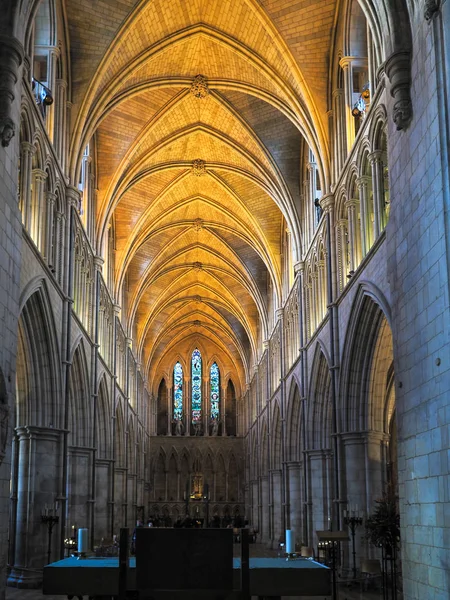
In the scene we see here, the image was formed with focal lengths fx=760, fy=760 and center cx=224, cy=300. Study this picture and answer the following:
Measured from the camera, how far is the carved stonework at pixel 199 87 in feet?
94.6

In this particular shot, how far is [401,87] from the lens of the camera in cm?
1470

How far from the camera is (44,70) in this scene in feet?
74.5

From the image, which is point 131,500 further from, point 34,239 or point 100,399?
point 34,239

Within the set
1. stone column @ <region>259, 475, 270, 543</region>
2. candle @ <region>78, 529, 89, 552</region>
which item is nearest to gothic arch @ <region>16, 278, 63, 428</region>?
candle @ <region>78, 529, 89, 552</region>

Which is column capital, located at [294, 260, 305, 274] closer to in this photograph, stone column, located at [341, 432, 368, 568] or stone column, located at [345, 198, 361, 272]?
stone column, located at [345, 198, 361, 272]

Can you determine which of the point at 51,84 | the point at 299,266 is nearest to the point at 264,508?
the point at 299,266

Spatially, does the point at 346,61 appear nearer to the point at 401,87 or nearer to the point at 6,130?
the point at 401,87

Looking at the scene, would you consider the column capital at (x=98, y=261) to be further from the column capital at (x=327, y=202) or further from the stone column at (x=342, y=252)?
the stone column at (x=342, y=252)

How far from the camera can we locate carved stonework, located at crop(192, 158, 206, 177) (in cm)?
3572

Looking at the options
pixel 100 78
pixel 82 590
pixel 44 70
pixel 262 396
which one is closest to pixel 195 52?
pixel 100 78

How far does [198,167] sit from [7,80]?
21.1m

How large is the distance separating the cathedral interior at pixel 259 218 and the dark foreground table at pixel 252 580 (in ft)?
13.4

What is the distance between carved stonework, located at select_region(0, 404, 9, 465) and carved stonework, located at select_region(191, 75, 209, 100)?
17893 mm

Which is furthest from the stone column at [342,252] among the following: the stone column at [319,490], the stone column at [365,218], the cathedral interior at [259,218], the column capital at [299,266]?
the stone column at [319,490]
